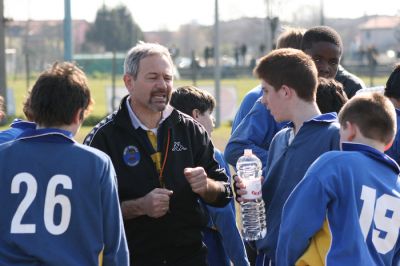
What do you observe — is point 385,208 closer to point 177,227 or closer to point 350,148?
point 350,148

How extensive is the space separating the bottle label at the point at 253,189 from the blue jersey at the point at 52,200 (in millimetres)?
1036

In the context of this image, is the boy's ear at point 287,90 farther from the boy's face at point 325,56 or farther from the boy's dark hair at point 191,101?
the boy's face at point 325,56

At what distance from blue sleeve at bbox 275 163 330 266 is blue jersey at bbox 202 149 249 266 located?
143 cm

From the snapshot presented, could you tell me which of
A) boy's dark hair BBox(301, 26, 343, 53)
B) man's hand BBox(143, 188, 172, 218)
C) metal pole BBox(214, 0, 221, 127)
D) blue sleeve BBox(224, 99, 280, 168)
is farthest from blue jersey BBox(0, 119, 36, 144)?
metal pole BBox(214, 0, 221, 127)

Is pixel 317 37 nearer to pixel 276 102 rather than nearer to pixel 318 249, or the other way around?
pixel 276 102

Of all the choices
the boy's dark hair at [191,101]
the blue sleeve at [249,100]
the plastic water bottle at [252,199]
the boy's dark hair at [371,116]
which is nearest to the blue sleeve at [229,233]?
the plastic water bottle at [252,199]

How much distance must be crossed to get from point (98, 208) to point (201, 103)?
2018 millimetres

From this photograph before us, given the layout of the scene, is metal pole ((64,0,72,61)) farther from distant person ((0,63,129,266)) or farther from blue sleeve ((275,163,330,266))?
blue sleeve ((275,163,330,266))

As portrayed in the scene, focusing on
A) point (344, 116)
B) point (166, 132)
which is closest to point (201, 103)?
point (166, 132)

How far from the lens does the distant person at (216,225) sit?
611cm

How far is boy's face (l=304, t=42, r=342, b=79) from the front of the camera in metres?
6.82

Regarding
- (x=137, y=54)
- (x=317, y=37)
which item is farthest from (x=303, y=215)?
(x=317, y=37)

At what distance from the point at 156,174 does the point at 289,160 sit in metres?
0.76

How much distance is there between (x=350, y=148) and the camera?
15.3 ft
